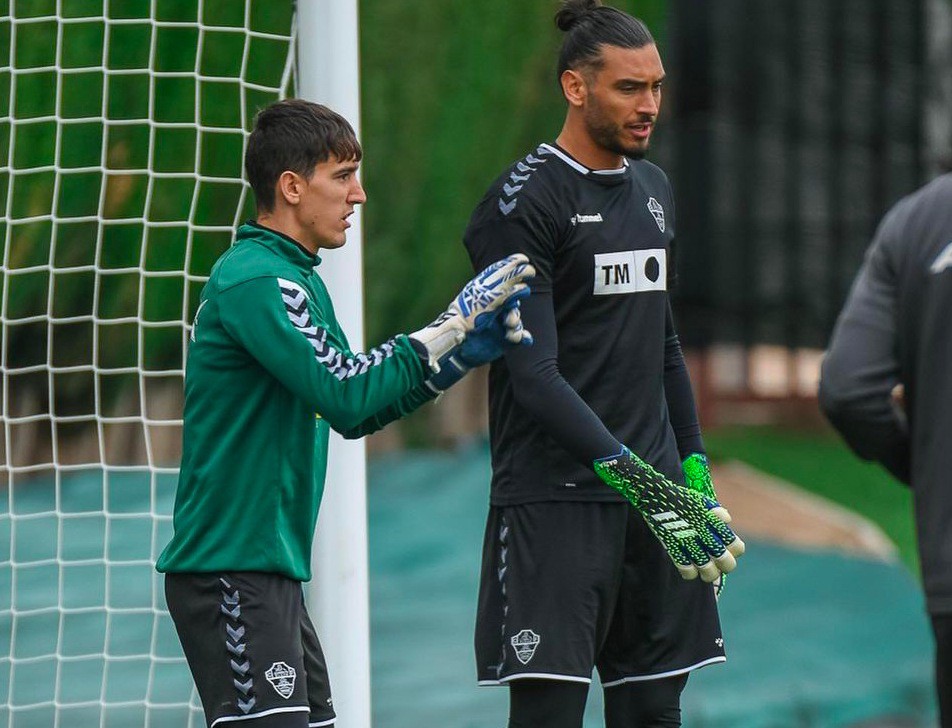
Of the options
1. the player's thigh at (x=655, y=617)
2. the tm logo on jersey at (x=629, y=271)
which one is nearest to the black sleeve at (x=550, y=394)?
the tm logo on jersey at (x=629, y=271)

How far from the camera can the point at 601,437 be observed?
2992 millimetres

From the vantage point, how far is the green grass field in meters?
9.02

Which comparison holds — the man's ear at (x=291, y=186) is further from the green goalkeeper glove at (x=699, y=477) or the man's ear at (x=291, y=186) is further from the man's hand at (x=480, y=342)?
the green goalkeeper glove at (x=699, y=477)

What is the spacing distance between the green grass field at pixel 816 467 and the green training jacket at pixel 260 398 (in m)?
6.48

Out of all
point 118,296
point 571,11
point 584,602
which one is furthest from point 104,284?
point 584,602

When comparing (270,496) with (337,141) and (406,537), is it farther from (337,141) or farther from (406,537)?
(406,537)

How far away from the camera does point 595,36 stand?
3.17 metres

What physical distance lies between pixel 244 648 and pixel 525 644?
626mm

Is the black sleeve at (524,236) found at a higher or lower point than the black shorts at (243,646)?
higher

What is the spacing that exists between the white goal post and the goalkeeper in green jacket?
891 mm

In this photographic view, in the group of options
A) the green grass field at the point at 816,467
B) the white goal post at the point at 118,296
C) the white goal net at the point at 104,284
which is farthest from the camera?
the green grass field at the point at 816,467

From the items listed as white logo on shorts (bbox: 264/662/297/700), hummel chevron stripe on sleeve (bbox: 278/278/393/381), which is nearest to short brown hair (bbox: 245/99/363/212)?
hummel chevron stripe on sleeve (bbox: 278/278/393/381)

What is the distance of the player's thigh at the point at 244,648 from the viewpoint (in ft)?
8.96

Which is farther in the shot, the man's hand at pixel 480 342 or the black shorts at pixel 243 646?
the man's hand at pixel 480 342
